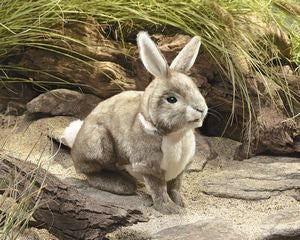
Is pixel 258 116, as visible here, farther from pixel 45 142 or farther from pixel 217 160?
pixel 45 142

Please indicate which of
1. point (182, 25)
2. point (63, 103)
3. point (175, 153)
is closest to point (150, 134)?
point (175, 153)

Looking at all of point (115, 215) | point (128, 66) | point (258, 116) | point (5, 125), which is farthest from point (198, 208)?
point (5, 125)

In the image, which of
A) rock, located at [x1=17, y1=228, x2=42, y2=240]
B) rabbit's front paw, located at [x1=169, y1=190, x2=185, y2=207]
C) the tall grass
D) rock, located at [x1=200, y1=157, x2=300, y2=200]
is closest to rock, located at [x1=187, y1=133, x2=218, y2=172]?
rock, located at [x1=200, y1=157, x2=300, y2=200]

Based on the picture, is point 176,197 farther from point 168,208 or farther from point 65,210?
point 65,210

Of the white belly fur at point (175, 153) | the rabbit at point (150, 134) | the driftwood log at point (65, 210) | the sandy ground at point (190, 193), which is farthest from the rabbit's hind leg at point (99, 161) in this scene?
the driftwood log at point (65, 210)

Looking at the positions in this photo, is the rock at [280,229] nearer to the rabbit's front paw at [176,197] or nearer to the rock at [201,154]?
the rabbit's front paw at [176,197]
